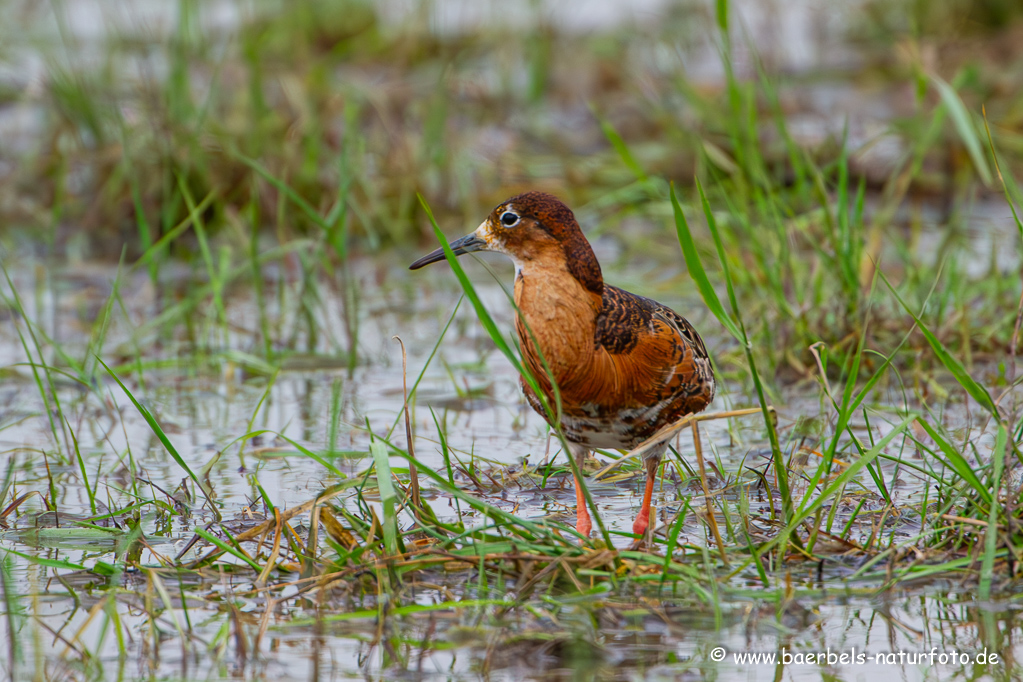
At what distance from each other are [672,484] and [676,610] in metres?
1.30

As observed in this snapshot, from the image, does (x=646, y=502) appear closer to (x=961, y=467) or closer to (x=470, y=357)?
(x=961, y=467)

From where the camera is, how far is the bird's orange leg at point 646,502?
165 inches

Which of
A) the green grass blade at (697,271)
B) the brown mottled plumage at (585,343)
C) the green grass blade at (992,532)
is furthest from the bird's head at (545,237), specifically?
the green grass blade at (992,532)

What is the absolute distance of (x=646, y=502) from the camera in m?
4.32

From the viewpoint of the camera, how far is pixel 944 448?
362cm

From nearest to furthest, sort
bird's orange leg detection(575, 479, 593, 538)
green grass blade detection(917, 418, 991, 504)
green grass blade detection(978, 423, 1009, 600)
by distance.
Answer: green grass blade detection(978, 423, 1009, 600) → green grass blade detection(917, 418, 991, 504) → bird's orange leg detection(575, 479, 593, 538)

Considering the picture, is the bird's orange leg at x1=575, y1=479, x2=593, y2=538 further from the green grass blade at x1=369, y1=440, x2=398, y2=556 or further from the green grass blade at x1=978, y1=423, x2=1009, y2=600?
the green grass blade at x1=978, y1=423, x2=1009, y2=600

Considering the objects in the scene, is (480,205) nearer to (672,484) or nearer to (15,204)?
(15,204)

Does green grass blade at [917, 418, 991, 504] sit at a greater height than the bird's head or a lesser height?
lesser

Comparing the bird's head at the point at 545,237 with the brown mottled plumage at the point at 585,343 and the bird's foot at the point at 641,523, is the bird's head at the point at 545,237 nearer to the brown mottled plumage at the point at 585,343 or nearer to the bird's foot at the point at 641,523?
the brown mottled plumage at the point at 585,343

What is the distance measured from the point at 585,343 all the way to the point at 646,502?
0.64 metres

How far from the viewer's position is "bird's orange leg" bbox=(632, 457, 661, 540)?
13.8ft

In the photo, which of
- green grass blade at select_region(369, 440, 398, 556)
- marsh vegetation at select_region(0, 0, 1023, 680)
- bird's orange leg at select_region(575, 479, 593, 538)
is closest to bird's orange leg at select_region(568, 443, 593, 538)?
bird's orange leg at select_region(575, 479, 593, 538)

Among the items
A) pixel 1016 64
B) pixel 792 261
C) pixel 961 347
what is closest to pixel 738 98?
pixel 792 261
